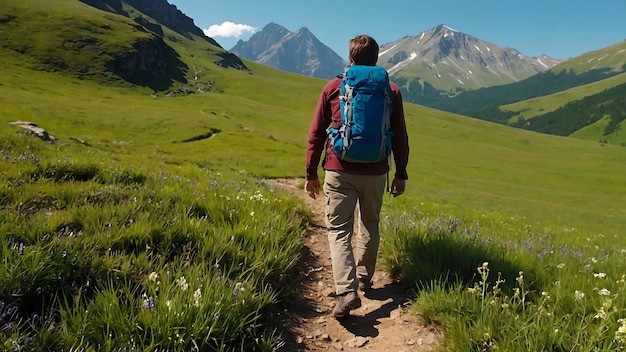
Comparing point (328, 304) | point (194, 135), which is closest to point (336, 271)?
point (328, 304)

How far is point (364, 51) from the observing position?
5.15 metres

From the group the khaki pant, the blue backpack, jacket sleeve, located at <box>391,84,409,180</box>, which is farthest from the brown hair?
the khaki pant

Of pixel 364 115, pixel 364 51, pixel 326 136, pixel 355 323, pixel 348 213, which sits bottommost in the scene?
pixel 355 323

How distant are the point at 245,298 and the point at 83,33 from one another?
511 ft

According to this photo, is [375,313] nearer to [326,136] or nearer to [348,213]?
[348,213]

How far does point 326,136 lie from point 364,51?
125 centimetres

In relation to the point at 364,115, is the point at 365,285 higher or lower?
lower

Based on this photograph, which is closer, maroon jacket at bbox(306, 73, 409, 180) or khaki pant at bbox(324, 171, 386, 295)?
khaki pant at bbox(324, 171, 386, 295)

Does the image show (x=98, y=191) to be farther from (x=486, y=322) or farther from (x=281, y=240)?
(x=486, y=322)

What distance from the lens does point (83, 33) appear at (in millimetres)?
130125

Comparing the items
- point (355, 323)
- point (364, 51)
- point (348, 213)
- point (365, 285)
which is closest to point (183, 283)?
point (355, 323)

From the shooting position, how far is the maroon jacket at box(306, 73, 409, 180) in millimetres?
5137

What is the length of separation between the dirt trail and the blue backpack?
1926 millimetres

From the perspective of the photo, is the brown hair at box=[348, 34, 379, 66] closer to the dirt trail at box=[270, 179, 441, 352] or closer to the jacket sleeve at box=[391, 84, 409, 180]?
the jacket sleeve at box=[391, 84, 409, 180]
